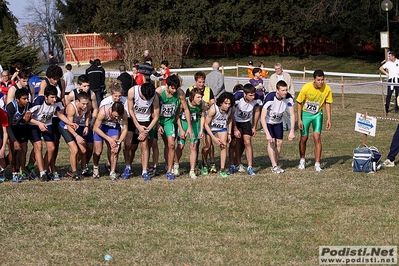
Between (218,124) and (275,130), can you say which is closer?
(218,124)

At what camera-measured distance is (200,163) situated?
1417 cm

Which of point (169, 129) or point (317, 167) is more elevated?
point (169, 129)

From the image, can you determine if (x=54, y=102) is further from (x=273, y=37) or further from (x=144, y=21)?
(x=273, y=37)

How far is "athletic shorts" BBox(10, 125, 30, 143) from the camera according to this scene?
1224 cm

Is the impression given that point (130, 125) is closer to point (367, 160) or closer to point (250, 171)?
point (250, 171)

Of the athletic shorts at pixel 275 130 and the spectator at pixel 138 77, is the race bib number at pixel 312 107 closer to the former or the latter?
the athletic shorts at pixel 275 130

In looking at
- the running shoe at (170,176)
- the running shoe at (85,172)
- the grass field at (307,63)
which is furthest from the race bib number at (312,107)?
the grass field at (307,63)

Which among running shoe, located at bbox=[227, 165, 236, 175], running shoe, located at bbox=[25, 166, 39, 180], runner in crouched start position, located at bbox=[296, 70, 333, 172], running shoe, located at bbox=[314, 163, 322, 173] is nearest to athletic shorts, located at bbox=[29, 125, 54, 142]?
running shoe, located at bbox=[25, 166, 39, 180]

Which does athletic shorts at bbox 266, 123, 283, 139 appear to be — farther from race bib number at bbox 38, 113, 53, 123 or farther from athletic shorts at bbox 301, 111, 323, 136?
race bib number at bbox 38, 113, 53, 123

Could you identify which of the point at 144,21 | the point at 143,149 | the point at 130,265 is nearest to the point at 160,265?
the point at 130,265

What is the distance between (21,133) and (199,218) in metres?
4.48

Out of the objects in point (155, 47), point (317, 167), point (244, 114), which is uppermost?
point (155, 47)

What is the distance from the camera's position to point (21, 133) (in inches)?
484

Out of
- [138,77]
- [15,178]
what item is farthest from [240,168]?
[138,77]
